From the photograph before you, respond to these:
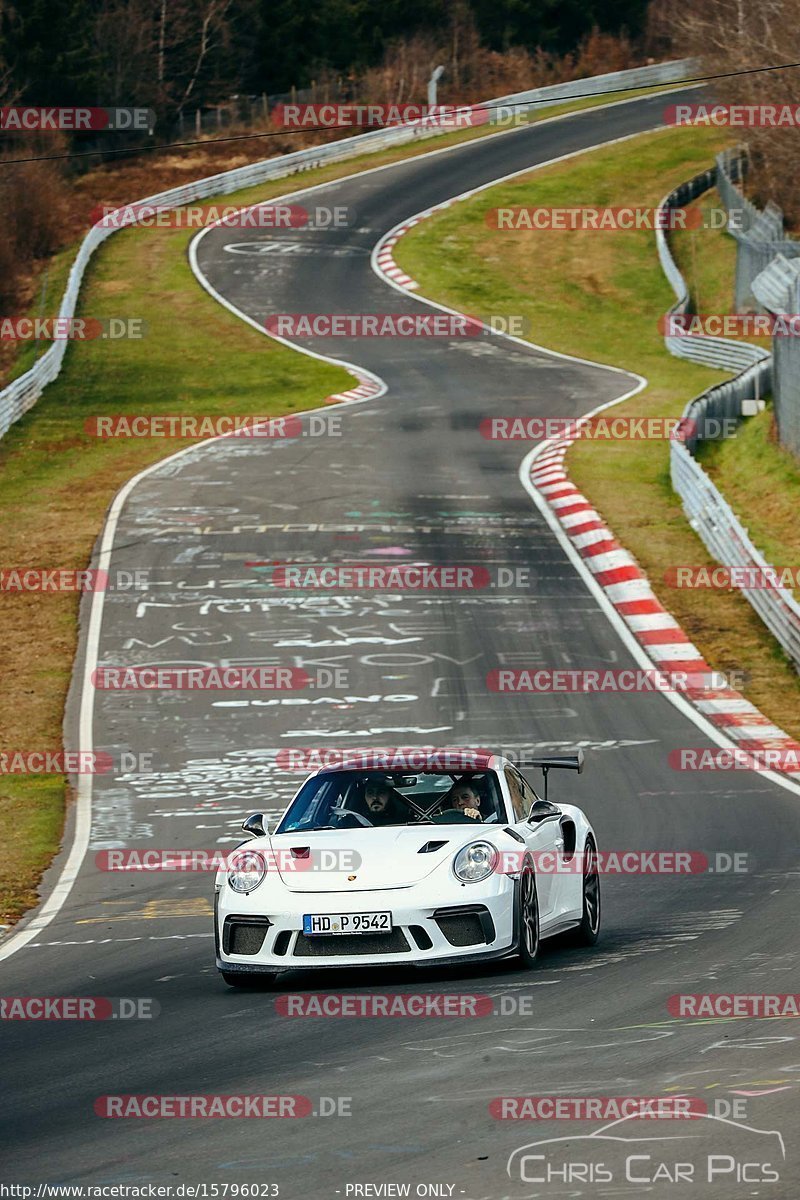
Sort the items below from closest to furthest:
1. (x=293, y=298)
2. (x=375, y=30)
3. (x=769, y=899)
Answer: (x=769, y=899)
(x=293, y=298)
(x=375, y=30)

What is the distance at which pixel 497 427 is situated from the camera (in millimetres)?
39906

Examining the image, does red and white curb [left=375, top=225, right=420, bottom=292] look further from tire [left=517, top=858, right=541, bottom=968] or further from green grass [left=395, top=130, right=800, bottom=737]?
tire [left=517, top=858, right=541, bottom=968]

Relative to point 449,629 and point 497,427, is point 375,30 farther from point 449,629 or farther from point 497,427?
point 449,629

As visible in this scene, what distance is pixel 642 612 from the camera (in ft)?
85.4

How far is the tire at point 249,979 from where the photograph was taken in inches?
395

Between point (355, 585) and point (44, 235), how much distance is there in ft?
125

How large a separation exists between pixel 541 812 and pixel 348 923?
Answer: 175 centimetres

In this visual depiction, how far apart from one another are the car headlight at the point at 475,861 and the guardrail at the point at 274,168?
3108cm

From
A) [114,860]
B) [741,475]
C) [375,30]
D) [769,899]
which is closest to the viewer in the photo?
[769,899]

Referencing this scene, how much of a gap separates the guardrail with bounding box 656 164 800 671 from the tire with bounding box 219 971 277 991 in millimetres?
14277

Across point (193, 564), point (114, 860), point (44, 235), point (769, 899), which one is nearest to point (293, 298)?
point (44, 235)

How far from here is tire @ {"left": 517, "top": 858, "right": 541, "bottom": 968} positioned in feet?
32.7

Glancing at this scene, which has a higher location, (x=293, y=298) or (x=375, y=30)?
(x=375, y=30)
